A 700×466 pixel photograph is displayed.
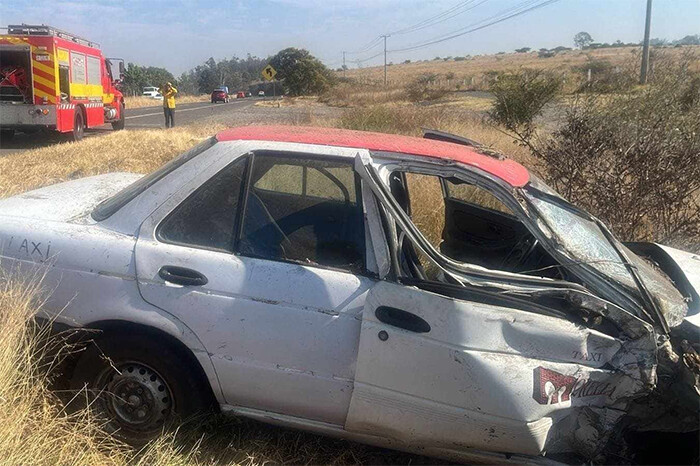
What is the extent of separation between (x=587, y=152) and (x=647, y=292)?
3580mm

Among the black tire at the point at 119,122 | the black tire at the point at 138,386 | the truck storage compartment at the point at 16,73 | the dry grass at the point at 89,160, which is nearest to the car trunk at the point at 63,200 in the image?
the black tire at the point at 138,386

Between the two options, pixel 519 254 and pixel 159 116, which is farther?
pixel 159 116

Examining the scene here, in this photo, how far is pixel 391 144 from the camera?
292 cm

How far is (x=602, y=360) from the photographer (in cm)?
247

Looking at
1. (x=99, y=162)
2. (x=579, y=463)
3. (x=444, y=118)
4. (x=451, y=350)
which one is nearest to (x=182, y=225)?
(x=451, y=350)

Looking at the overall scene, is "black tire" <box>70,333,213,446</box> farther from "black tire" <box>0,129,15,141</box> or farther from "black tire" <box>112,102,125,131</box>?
"black tire" <box>112,102,125,131</box>

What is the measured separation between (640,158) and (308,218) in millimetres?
3894

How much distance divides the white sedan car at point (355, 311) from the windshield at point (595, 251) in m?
0.01

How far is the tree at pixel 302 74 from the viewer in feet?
216

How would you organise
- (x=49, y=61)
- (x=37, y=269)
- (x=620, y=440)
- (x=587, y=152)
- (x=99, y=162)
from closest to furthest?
(x=620, y=440) → (x=37, y=269) → (x=587, y=152) → (x=99, y=162) → (x=49, y=61)

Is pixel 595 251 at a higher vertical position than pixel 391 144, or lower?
lower

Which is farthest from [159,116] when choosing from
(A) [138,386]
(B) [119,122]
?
(A) [138,386]

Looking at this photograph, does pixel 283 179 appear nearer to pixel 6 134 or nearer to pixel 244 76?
pixel 6 134

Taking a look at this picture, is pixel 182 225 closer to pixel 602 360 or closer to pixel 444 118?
pixel 602 360
